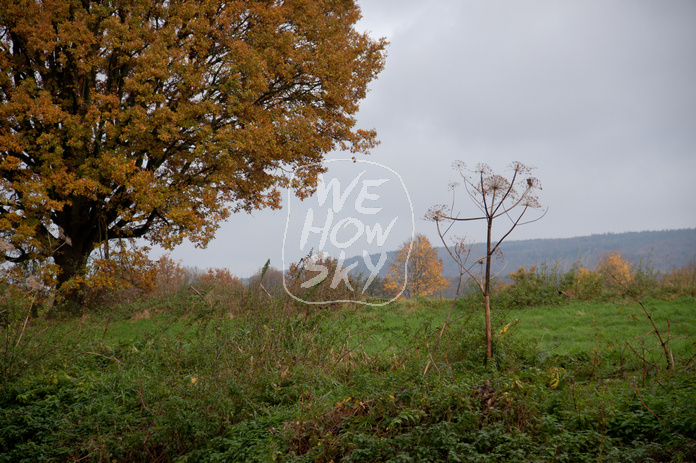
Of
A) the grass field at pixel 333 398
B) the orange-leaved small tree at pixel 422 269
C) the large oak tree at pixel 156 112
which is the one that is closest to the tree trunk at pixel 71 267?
the large oak tree at pixel 156 112

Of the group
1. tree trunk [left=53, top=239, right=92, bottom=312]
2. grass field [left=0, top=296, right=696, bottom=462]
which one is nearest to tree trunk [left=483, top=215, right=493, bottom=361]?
grass field [left=0, top=296, right=696, bottom=462]

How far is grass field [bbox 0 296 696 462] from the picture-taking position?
409 centimetres

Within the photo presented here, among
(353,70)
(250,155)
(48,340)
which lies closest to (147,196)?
(250,155)

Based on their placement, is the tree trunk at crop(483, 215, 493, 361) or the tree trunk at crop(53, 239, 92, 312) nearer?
the tree trunk at crop(483, 215, 493, 361)

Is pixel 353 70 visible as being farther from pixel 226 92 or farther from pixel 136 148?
pixel 136 148

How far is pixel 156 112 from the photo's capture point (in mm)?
13070

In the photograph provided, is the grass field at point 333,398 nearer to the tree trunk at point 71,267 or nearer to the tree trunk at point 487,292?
the tree trunk at point 487,292

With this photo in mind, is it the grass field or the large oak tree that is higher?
the large oak tree

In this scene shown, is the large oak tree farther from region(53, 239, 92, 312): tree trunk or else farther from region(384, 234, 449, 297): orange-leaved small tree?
region(384, 234, 449, 297): orange-leaved small tree

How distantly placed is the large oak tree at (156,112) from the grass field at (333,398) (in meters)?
5.71

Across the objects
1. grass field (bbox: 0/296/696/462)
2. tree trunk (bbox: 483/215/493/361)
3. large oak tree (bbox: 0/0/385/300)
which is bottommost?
grass field (bbox: 0/296/696/462)

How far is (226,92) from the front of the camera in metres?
14.3

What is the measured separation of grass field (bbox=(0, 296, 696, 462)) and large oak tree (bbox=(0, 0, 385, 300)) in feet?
18.7

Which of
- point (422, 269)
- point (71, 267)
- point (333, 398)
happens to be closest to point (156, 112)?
point (71, 267)
